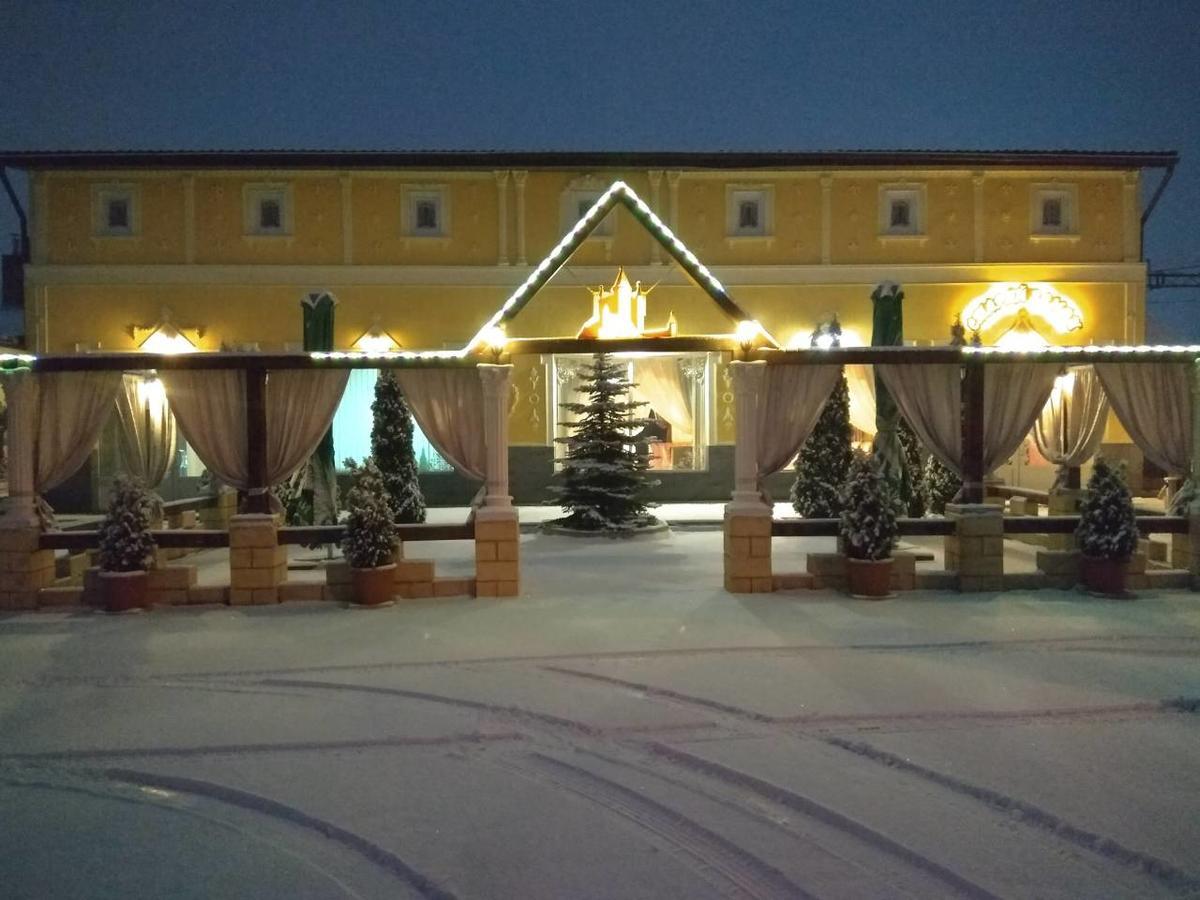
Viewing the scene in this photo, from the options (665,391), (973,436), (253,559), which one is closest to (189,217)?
(665,391)

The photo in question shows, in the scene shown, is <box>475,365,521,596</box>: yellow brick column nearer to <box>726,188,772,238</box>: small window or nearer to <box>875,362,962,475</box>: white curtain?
<box>875,362,962,475</box>: white curtain

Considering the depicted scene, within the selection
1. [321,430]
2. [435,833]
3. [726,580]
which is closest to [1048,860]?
[435,833]

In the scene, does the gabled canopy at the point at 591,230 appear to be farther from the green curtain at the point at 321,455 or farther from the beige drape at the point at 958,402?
the green curtain at the point at 321,455

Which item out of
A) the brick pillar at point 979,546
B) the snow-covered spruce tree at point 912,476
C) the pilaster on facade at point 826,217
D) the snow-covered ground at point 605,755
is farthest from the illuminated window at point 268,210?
the brick pillar at point 979,546

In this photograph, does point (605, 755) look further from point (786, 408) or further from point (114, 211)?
point (114, 211)

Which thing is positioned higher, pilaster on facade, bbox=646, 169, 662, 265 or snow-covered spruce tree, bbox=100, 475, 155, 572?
pilaster on facade, bbox=646, 169, 662, 265

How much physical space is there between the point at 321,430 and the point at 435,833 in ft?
Result: 22.6

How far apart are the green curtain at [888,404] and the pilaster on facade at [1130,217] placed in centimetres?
1107

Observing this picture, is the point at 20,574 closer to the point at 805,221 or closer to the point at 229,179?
the point at 229,179

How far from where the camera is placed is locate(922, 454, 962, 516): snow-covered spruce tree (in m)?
16.2

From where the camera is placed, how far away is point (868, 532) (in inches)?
421

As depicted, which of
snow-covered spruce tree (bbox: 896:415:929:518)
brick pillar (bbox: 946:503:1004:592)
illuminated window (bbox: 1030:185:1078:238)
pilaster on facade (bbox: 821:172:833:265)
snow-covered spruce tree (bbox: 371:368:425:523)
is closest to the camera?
brick pillar (bbox: 946:503:1004:592)

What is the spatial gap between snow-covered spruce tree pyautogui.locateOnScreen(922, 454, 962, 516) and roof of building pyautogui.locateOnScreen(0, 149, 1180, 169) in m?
8.39

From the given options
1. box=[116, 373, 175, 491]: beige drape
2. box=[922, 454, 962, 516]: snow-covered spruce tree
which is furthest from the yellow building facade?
box=[116, 373, 175, 491]: beige drape
